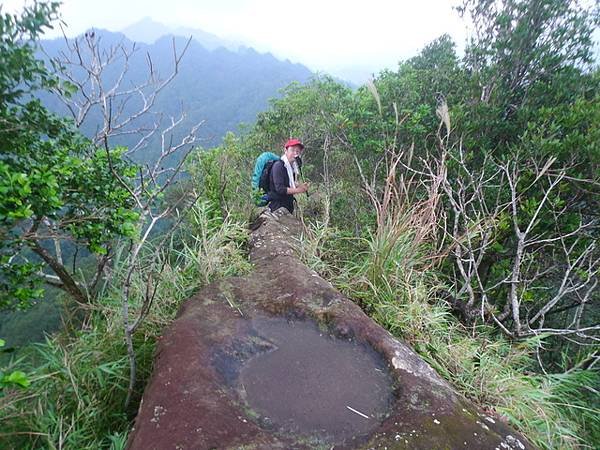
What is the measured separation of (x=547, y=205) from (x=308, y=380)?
349 cm

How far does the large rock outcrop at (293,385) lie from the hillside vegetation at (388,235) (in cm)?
38

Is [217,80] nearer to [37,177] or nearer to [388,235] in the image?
[388,235]

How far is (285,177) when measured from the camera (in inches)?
195

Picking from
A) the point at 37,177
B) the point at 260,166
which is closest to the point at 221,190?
the point at 260,166

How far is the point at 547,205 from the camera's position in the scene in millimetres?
4156

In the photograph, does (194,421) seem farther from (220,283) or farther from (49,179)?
(49,179)

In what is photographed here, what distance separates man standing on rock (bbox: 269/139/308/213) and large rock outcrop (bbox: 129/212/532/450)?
2.21m

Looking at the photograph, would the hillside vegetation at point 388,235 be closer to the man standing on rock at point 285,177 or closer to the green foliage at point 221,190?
the green foliage at point 221,190

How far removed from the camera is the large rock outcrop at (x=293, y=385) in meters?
1.74

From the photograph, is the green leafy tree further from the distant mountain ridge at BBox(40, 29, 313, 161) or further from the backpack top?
the distant mountain ridge at BBox(40, 29, 313, 161)

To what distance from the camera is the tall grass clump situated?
2.05 m

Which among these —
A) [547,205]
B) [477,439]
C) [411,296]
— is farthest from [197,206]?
[547,205]

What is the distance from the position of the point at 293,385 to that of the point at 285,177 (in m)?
3.22

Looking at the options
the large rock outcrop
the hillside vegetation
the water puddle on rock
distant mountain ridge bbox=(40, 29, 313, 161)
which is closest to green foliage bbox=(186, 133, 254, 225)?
the hillside vegetation
